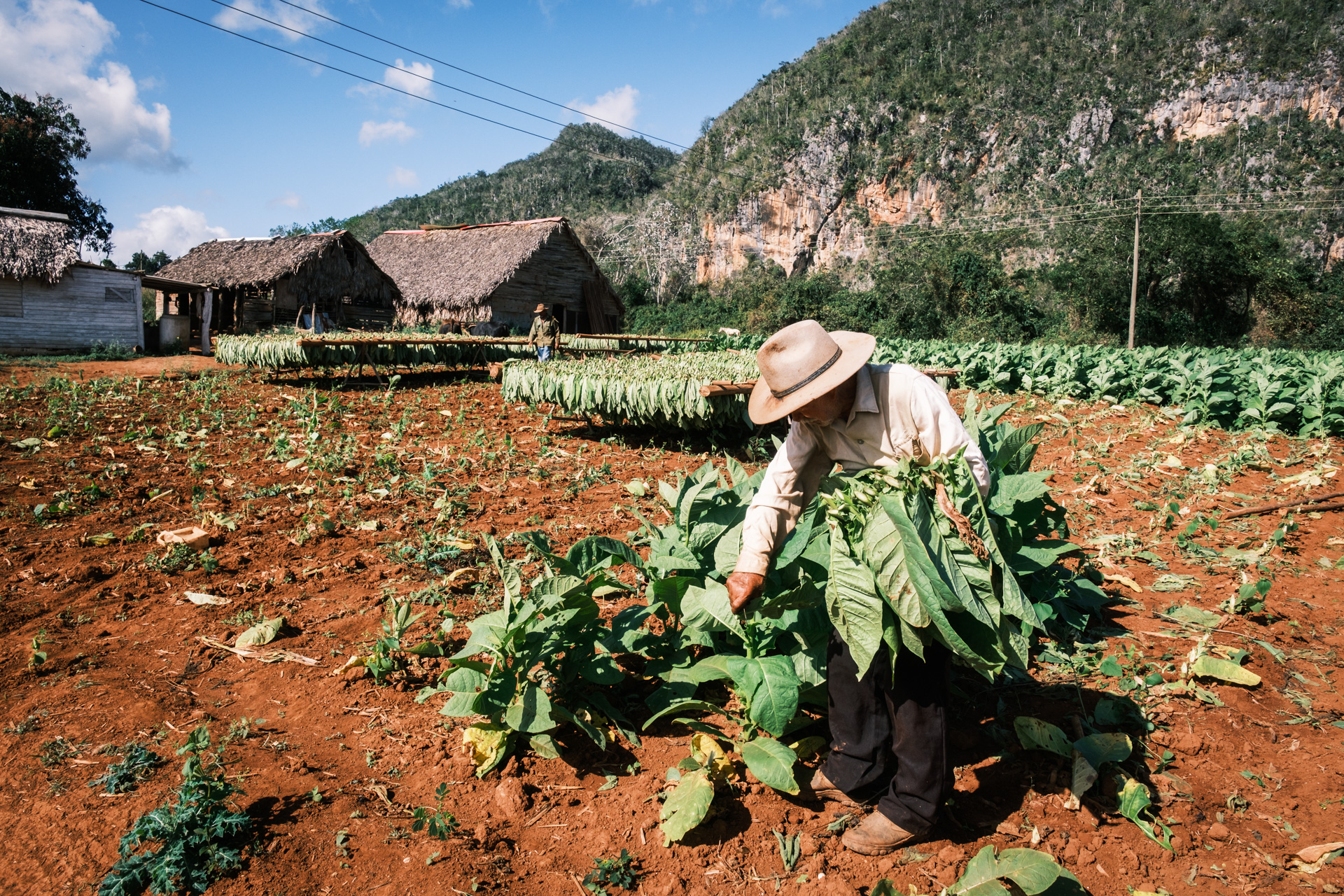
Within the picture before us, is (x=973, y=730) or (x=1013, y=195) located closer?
(x=973, y=730)

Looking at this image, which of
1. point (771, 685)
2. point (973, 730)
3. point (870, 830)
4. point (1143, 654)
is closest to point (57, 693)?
point (771, 685)

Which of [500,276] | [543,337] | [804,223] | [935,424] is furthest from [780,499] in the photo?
[804,223]

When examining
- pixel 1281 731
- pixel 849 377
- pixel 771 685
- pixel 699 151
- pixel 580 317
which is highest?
pixel 699 151

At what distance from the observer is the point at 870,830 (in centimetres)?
199

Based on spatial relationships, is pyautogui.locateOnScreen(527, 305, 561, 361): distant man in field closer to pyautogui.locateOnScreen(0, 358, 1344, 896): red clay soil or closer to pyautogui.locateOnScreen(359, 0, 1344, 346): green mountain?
pyautogui.locateOnScreen(0, 358, 1344, 896): red clay soil

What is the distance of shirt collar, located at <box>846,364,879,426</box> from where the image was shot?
2014 millimetres

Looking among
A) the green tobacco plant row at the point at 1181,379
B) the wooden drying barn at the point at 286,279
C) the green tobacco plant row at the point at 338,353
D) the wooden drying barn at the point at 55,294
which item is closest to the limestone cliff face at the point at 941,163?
the wooden drying barn at the point at 286,279

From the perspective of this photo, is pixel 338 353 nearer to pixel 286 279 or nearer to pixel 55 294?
A: pixel 286 279

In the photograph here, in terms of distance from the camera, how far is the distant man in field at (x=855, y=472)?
6.36 feet

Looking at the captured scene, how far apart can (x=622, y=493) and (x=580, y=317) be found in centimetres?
2038

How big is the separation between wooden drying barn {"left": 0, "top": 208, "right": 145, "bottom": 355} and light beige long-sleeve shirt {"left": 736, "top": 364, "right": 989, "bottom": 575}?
19545mm

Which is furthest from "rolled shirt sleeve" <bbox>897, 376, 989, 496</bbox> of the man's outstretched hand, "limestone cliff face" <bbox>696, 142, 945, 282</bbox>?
"limestone cliff face" <bbox>696, 142, 945, 282</bbox>

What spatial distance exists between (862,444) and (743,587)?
56 centimetres

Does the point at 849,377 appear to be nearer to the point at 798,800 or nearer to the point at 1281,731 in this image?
the point at 798,800
